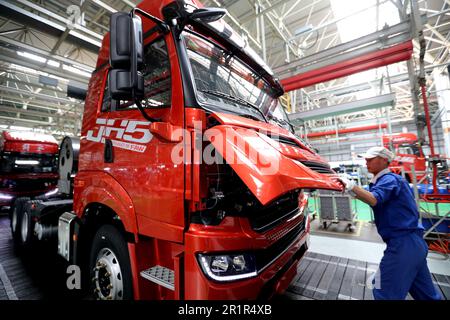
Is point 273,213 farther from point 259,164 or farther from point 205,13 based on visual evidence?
point 205,13

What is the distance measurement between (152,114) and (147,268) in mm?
1192

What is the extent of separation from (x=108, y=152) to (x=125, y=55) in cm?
94

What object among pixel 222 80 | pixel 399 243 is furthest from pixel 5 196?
pixel 399 243

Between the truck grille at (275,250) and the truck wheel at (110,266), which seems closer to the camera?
the truck grille at (275,250)

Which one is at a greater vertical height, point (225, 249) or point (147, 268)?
point (225, 249)

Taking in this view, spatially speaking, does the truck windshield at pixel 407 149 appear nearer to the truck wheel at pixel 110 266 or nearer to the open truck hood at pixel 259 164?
the open truck hood at pixel 259 164

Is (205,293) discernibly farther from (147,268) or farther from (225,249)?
(147,268)

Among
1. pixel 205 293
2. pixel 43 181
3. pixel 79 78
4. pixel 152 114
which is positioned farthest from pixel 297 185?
pixel 43 181

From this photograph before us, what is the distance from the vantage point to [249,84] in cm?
232

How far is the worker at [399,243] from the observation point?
1923 millimetres

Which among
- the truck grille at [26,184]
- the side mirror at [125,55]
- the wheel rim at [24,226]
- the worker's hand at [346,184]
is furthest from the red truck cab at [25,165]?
the worker's hand at [346,184]

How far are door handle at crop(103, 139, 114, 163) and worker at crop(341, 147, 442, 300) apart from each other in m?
2.20

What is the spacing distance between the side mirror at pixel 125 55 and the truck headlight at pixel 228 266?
3.79ft

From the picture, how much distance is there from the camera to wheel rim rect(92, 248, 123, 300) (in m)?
1.73
